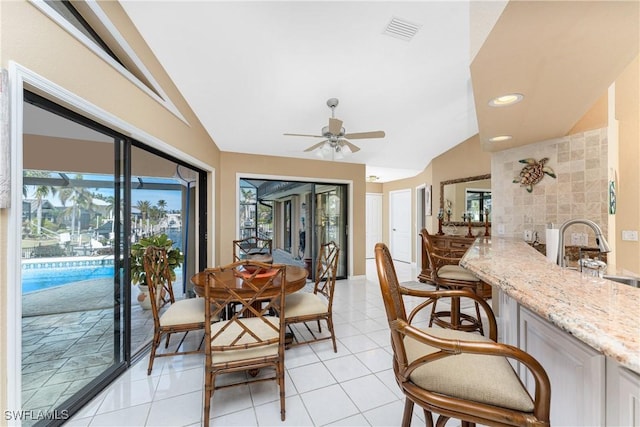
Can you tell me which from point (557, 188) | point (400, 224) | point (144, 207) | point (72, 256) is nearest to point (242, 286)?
point (72, 256)

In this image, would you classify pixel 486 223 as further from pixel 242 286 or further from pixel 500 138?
pixel 242 286

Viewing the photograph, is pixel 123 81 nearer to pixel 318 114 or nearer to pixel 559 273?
pixel 318 114

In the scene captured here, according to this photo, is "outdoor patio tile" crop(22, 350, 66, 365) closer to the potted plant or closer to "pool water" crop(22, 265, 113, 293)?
"pool water" crop(22, 265, 113, 293)

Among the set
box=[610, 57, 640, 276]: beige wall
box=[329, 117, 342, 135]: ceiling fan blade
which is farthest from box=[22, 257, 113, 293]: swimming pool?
box=[610, 57, 640, 276]: beige wall

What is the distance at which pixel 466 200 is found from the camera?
15.5 feet

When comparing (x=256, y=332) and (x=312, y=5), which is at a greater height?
(x=312, y=5)

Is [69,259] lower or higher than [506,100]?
lower

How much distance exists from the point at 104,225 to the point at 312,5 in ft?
7.24

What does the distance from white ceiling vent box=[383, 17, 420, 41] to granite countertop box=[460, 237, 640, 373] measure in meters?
1.86

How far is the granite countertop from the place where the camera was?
56 cm

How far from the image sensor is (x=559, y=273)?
1147 millimetres

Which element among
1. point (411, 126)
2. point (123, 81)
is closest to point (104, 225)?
point (123, 81)

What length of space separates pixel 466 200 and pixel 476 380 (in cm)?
449

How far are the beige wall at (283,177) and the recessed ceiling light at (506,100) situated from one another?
3.22 metres
